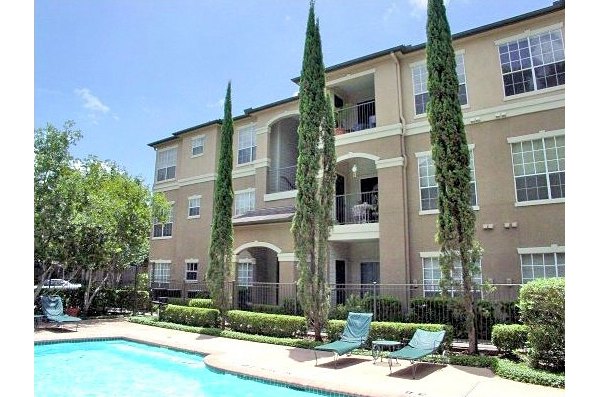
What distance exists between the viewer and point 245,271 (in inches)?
922

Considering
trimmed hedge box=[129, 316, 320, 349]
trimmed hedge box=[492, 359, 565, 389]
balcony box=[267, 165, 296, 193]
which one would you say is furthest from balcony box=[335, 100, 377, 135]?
trimmed hedge box=[492, 359, 565, 389]

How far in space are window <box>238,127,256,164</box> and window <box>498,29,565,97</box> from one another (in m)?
13.7

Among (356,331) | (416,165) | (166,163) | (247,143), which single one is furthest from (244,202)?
(356,331)

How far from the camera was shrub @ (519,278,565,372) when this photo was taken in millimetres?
8930

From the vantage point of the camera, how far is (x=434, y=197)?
55.6 ft

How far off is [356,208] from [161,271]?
602 inches

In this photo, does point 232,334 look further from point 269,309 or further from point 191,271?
point 191,271

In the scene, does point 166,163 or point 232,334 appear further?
point 166,163

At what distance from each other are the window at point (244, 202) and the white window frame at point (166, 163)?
6.44 metres

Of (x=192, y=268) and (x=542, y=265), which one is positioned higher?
(x=542, y=265)

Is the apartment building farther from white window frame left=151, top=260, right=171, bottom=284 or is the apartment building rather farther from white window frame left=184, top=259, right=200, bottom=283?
white window frame left=151, top=260, right=171, bottom=284
